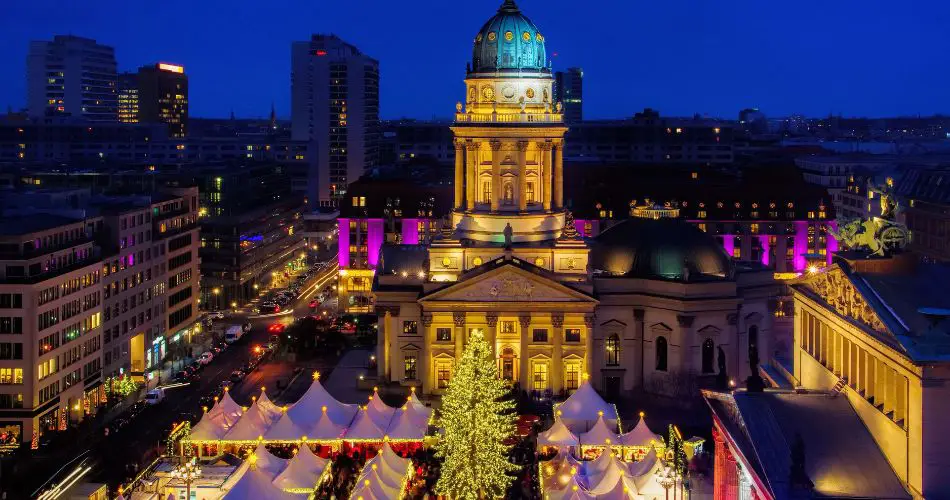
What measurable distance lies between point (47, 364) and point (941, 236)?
9054 centimetres

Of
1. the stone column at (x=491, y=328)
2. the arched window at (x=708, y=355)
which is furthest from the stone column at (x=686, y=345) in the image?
the stone column at (x=491, y=328)

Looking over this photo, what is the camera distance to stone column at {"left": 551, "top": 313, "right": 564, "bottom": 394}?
348 feet

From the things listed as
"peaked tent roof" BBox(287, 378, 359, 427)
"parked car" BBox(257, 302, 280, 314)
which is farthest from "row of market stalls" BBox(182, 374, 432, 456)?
"parked car" BBox(257, 302, 280, 314)

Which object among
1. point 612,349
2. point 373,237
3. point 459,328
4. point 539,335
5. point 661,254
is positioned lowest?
point 612,349

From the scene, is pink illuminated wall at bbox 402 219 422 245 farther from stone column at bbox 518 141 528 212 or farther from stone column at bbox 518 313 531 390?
stone column at bbox 518 313 531 390

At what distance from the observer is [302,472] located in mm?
72625

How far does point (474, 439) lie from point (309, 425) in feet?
60.2

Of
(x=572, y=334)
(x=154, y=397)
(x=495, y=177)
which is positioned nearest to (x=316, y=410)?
(x=154, y=397)

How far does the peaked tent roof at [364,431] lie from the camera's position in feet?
273

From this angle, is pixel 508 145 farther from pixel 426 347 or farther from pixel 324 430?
pixel 324 430

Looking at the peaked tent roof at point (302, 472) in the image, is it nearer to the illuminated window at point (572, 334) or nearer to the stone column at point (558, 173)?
the illuminated window at point (572, 334)

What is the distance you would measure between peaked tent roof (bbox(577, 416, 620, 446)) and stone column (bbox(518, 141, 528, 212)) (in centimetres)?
3477

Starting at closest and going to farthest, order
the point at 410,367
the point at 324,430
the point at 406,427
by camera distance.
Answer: the point at 324,430 → the point at 406,427 → the point at 410,367

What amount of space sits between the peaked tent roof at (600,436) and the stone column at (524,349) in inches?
963
